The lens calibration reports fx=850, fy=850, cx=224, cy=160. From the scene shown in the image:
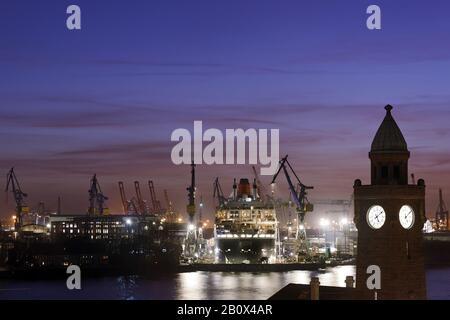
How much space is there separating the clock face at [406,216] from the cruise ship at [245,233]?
142 meters

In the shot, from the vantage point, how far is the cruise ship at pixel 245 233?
7308 inches

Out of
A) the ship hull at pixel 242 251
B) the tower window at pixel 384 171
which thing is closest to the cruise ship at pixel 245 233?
the ship hull at pixel 242 251

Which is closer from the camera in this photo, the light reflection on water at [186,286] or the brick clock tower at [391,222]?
the brick clock tower at [391,222]

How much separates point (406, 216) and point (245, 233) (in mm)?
144782

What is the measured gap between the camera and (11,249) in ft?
630

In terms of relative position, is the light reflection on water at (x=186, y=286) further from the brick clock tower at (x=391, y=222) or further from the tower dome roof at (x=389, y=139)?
the tower dome roof at (x=389, y=139)

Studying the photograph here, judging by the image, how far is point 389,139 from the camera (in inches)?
1720

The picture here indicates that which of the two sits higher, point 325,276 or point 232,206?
point 232,206
